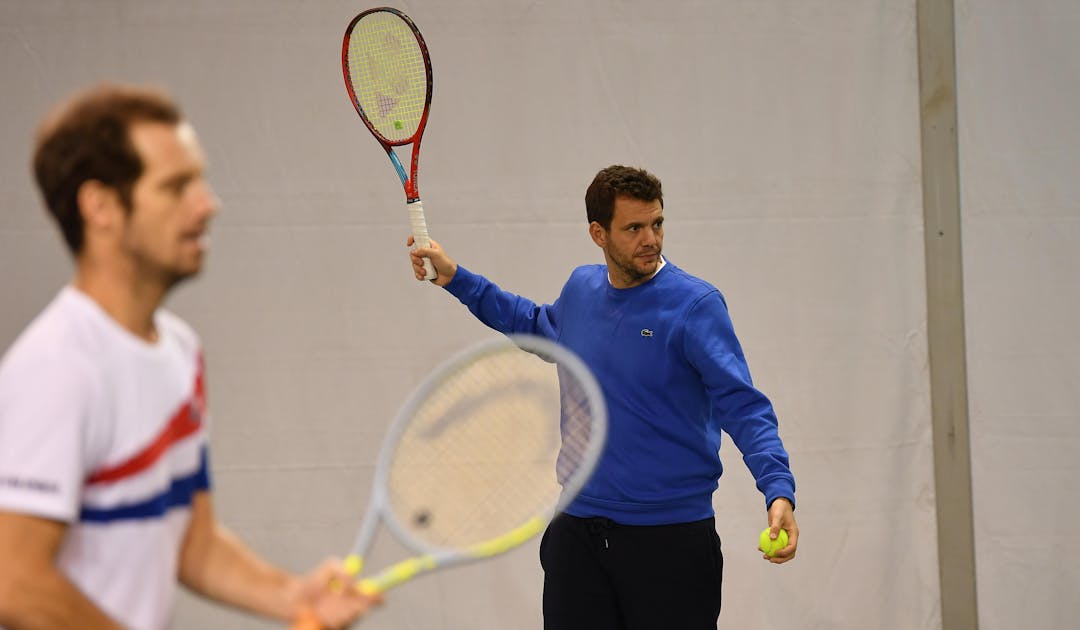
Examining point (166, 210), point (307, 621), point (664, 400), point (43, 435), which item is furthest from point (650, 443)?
point (43, 435)

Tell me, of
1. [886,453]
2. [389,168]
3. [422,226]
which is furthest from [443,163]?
[886,453]

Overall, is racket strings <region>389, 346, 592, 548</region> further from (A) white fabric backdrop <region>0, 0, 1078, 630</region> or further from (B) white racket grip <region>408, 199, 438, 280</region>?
(A) white fabric backdrop <region>0, 0, 1078, 630</region>

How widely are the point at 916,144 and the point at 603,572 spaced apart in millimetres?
1707

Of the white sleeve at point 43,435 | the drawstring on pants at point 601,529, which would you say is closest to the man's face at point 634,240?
the drawstring on pants at point 601,529

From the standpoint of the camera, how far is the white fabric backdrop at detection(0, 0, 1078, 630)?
11.8ft

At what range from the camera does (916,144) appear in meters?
3.67

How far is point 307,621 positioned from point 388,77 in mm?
1910

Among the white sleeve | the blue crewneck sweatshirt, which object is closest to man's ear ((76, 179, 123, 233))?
the white sleeve

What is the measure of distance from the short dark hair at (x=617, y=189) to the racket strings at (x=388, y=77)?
47 centimetres

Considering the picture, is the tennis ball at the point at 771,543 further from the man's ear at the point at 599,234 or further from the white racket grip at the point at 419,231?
the white racket grip at the point at 419,231

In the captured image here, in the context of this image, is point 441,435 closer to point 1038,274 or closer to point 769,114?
point 769,114

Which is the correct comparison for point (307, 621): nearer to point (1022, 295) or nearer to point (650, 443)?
point (650, 443)

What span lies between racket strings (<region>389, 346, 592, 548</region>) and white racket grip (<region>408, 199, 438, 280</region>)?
85 cm

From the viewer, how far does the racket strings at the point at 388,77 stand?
2.98m
